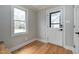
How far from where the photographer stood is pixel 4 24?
268cm

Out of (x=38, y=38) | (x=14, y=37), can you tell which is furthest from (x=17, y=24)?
(x=38, y=38)

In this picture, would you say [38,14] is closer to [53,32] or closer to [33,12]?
[33,12]

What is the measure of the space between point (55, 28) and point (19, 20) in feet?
6.20

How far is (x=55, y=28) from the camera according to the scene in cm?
418

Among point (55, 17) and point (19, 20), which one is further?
point (55, 17)

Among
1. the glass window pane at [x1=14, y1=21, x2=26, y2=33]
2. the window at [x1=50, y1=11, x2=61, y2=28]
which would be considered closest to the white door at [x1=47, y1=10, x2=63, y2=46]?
the window at [x1=50, y1=11, x2=61, y2=28]

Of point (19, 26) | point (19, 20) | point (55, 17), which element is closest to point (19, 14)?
point (19, 20)

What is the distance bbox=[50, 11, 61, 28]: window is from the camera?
401cm

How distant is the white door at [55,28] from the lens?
393 cm

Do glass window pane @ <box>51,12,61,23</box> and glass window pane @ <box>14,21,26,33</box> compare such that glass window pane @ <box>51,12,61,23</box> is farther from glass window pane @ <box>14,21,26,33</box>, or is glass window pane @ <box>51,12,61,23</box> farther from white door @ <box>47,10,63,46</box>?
glass window pane @ <box>14,21,26,33</box>

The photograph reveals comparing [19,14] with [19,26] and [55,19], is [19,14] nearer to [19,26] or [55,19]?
[19,26]
